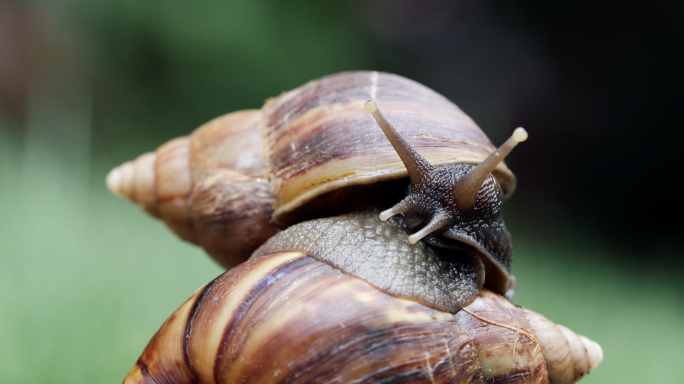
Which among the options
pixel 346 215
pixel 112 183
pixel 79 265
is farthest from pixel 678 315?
pixel 79 265

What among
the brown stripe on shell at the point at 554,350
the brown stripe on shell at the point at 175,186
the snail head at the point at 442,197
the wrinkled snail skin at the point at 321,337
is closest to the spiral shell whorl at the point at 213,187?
the brown stripe on shell at the point at 175,186

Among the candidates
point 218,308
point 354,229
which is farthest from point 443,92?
point 218,308

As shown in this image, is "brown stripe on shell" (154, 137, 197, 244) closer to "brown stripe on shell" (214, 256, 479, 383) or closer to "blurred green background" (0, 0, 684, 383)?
"brown stripe on shell" (214, 256, 479, 383)

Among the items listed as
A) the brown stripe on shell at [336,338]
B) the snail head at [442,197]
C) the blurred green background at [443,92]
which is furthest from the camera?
the blurred green background at [443,92]

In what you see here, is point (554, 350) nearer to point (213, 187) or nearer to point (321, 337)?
point (321, 337)

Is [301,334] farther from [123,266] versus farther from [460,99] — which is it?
[460,99]

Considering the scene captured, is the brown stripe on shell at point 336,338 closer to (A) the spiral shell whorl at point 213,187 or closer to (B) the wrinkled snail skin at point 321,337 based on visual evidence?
(B) the wrinkled snail skin at point 321,337
